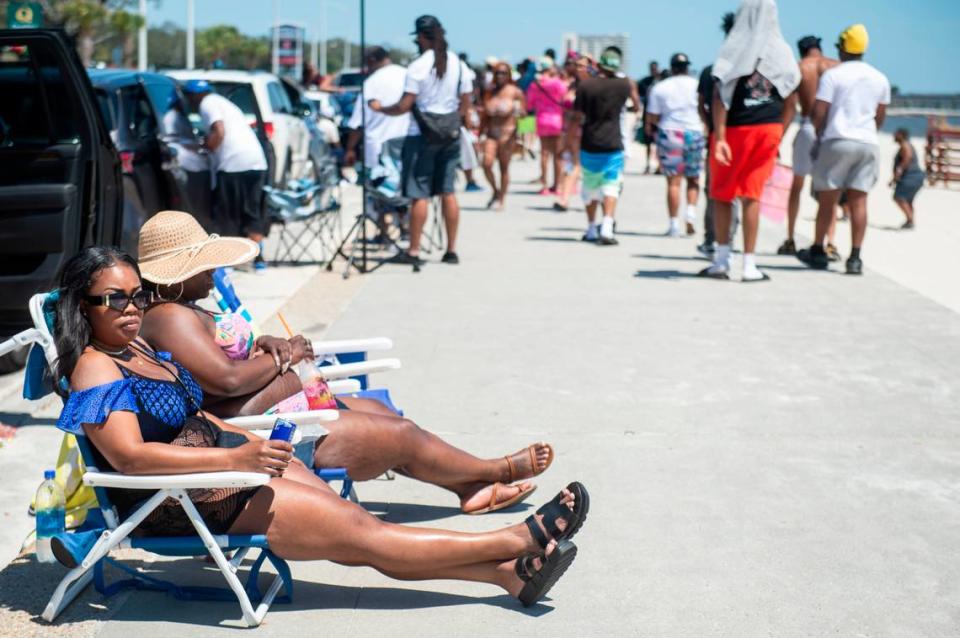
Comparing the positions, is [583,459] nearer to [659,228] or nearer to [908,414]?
[908,414]

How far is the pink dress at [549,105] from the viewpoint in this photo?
1800cm

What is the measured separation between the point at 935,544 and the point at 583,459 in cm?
163

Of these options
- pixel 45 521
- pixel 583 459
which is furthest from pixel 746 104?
pixel 45 521

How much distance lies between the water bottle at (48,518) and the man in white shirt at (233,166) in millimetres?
6898

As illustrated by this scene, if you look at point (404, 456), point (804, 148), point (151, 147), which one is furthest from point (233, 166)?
point (404, 456)

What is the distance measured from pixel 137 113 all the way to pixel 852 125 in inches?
237

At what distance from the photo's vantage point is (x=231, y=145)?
427 inches

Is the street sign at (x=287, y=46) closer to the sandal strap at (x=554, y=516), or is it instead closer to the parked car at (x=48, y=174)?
the parked car at (x=48, y=174)

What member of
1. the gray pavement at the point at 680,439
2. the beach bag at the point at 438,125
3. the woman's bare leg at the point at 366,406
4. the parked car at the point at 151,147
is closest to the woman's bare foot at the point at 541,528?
the gray pavement at the point at 680,439

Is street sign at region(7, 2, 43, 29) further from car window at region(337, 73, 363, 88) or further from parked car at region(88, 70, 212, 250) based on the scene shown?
car window at region(337, 73, 363, 88)

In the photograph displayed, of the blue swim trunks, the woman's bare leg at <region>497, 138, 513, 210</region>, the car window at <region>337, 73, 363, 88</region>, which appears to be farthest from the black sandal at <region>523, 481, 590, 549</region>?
the car window at <region>337, 73, 363, 88</region>

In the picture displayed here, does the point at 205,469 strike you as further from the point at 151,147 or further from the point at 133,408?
the point at 151,147

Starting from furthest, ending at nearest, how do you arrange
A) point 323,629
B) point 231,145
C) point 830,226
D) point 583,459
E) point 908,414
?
1. point 830,226
2. point 231,145
3. point 908,414
4. point 583,459
5. point 323,629

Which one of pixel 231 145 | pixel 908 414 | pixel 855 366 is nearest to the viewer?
pixel 908 414
